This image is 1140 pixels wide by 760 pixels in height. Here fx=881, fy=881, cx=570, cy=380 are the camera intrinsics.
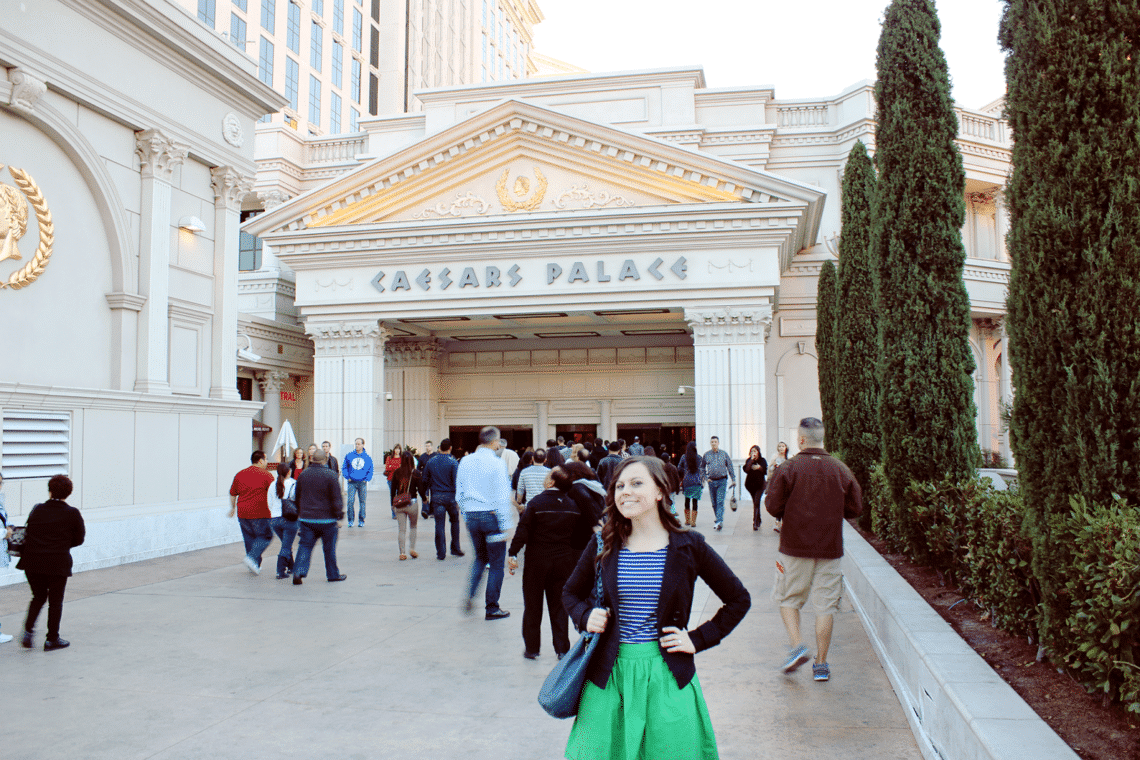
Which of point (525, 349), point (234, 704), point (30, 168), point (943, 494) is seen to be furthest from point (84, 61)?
point (525, 349)

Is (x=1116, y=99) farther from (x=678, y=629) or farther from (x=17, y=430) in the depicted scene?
(x=17, y=430)

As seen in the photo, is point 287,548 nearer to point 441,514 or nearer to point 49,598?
point 441,514

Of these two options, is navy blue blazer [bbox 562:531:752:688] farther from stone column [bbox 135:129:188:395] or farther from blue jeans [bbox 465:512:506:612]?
stone column [bbox 135:129:188:395]

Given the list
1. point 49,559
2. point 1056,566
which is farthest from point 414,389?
point 1056,566

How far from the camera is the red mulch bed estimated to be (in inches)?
145

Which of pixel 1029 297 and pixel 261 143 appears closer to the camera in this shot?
Result: pixel 1029 297

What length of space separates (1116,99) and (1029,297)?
110 centimetres

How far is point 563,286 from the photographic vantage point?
23812 millimetres

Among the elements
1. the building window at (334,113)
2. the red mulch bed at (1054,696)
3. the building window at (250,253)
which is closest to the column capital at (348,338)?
the building window at (250,253)

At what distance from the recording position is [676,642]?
10.1ft

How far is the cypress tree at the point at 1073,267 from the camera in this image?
450 centimetres

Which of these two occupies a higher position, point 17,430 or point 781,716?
point 17,430

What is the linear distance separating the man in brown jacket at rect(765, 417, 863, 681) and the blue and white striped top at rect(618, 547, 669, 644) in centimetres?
311

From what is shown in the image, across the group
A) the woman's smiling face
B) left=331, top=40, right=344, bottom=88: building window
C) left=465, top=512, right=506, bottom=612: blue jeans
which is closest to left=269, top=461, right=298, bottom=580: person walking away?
left=465, top=512, right=506, bottom=612: blue jeans
